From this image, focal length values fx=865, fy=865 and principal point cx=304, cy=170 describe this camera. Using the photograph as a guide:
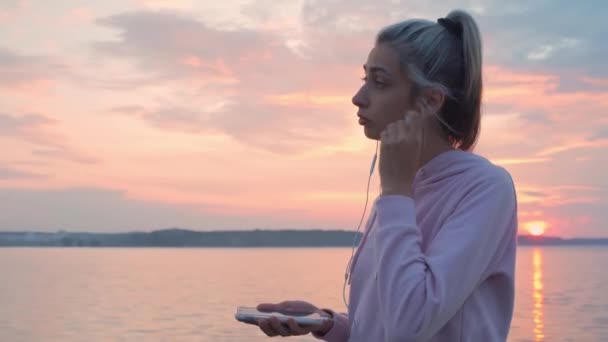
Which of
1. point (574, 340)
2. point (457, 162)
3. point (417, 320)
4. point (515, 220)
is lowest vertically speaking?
point (574, 340)

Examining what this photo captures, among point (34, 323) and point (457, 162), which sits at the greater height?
point (457, 162)

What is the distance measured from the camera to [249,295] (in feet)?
119

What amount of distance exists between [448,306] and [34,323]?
26.4m

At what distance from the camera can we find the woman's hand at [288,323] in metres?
2.44

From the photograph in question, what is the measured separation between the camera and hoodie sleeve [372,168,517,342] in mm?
2100

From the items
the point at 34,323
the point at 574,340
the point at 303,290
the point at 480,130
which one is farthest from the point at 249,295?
the point at 480,130

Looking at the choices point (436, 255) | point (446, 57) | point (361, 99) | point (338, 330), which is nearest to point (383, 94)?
point (361, 99)

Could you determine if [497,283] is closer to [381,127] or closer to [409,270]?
[409,270]

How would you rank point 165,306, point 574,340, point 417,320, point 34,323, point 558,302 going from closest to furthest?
point 417,320 < point 574,340 < point 34,323 < point 165,306 < point 558,302

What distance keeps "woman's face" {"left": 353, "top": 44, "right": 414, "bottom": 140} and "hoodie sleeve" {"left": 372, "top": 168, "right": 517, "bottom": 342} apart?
0.25 metres

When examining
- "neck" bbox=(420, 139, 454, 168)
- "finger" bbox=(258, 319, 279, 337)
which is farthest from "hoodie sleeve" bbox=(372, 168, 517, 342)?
"finger" bbox=(258, 319, 279, 337)

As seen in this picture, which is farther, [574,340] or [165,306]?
[165,306]

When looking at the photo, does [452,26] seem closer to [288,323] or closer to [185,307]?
[288,323]

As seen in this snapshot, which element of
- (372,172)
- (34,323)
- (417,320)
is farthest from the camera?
(34,323)
